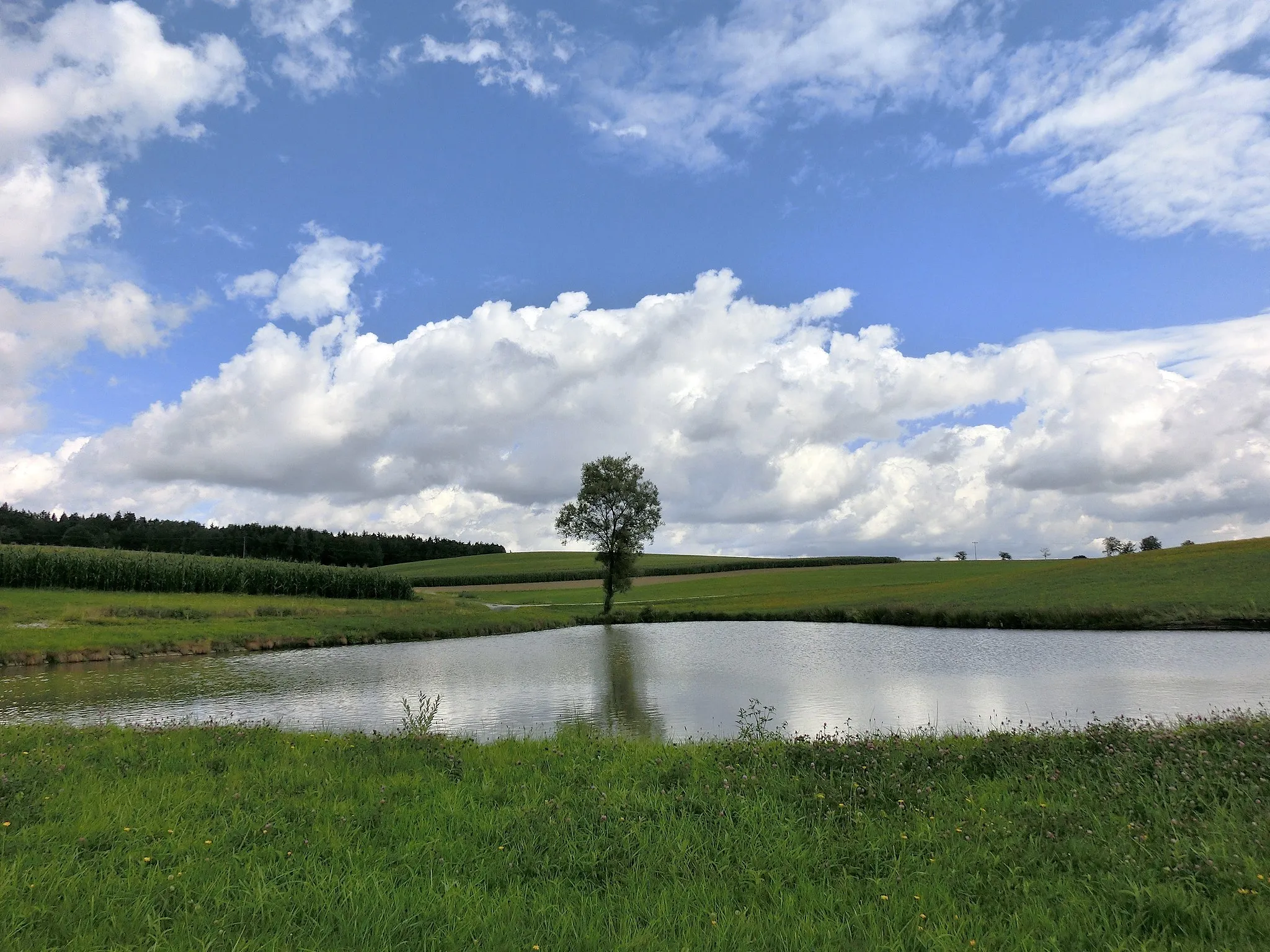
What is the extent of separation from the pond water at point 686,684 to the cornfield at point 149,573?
25041 millimetres

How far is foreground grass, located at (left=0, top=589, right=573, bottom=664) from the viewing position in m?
29.8

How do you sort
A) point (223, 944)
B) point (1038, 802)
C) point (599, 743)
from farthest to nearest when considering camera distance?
point (599, 743) < point (1038, 802) < point (223, 944)

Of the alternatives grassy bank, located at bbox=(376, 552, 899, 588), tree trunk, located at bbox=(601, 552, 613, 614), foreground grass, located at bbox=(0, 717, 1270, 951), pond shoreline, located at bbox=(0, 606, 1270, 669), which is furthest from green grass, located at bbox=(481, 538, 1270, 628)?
foreground grass, located at bbox=(0, 717, 1270, 951)

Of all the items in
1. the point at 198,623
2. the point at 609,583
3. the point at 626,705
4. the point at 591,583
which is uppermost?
the point at 609,583

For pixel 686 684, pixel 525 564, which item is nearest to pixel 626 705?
pixel 686 684

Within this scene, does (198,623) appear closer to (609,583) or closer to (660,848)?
(609,583)

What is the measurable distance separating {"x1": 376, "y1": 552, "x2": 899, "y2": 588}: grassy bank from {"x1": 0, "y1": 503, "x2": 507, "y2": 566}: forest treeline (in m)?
17.6

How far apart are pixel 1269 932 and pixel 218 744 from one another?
39.4ft

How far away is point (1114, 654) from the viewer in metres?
28.1

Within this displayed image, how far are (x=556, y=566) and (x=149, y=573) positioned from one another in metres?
81.1

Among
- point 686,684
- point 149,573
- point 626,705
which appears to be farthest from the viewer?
point 149,573

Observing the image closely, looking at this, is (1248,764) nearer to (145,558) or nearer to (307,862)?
(307,862)

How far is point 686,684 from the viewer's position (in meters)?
23.1

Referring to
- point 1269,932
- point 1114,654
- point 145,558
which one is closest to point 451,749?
point 1269,932
